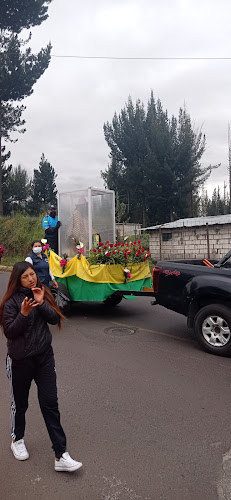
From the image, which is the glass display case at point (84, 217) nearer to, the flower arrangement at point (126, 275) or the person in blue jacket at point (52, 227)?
the person in blue jacket at point (52, 227)

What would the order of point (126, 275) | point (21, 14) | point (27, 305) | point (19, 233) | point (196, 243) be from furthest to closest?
point (21, 14) < point (19, 233) < point (196, 243) < point (126, 275) < point (27, 305)

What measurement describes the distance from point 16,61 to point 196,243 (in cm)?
1735

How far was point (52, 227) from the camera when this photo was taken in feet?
31.3

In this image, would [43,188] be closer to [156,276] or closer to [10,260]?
[10,260]

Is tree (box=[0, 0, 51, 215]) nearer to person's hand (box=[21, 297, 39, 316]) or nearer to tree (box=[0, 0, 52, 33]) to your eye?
tree (box=[0, 0, 52, 33])

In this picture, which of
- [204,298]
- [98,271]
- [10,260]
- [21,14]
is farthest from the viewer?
[21,14]

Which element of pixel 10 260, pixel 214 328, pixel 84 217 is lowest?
pixel 214 328

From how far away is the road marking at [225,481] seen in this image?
7.92ft

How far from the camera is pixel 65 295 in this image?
7301 millimetres

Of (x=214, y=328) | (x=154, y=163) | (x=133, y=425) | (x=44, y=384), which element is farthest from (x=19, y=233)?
(x=154, y=163)

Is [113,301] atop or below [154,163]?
below

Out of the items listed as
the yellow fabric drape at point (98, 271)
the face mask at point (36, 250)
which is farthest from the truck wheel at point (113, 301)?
the face mask at point (36, 250)

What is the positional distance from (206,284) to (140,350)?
132cm

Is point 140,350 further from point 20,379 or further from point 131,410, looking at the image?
point 20,379
